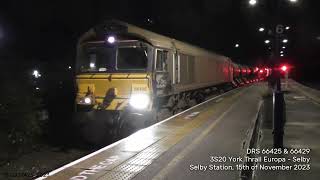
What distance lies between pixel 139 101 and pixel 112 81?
115 centimetres

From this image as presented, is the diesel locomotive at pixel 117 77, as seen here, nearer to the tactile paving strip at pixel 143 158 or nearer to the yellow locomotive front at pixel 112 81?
the yellow locomotive front at pixel 112 81

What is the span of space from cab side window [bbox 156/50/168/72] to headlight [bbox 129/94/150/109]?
133 centimetres

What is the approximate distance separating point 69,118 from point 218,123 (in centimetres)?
840

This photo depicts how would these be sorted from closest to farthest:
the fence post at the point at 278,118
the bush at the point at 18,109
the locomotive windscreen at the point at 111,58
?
the fence post at the point at 278,118
the bush at the point at 18,109
the locomotive windscreen at the point at 111,58

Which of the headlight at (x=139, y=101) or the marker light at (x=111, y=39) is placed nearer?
the headlight at (x=139, y=101)

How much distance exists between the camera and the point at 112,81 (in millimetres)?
14820

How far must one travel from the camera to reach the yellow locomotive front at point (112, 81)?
47.8ft

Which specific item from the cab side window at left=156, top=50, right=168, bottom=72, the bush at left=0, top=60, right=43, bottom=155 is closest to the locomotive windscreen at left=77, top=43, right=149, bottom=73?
the cab side window at left=156, top=50, right=168, bottom=72

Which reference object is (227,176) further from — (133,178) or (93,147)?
(93,147)

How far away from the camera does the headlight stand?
14438mm

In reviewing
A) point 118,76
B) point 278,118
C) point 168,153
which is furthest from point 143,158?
point 118,76

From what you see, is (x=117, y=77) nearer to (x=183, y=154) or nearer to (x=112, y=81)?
(x=112, y=81)

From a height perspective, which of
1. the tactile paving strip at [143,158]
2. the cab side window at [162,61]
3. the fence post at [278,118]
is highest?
the cab side window at [162,61]

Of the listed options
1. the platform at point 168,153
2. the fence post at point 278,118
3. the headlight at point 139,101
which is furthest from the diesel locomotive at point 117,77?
the fence post at point 278,118
